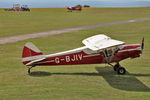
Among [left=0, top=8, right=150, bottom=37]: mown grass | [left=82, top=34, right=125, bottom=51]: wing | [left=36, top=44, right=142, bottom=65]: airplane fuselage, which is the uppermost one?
[left=82, top=34, right=125, bottom=51]: wing

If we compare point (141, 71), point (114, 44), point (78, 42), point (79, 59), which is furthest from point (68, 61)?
point (78, 42)

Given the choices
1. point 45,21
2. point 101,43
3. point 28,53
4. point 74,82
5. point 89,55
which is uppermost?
point 101,43

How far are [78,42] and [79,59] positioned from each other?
13787mm

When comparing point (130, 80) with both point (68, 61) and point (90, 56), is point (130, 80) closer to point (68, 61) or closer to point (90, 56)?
point (90, 56)

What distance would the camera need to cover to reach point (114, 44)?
13930mm

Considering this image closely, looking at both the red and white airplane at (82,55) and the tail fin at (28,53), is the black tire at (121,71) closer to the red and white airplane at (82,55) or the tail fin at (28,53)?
the red and white airplane at (82,55)

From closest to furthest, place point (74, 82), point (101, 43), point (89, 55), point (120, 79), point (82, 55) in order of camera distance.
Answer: point (74, 82)
point (120, 79)
point (101, 43)
point (82, 55)
point (89, 55)

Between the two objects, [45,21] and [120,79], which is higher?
[120,79]

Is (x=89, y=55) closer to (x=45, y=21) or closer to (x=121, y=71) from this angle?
(x=121, y=71)

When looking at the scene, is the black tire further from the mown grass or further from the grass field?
the mown grass

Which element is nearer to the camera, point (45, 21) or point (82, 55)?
point (82, 55)

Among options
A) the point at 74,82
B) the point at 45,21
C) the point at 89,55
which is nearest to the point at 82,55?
the point at 89,55

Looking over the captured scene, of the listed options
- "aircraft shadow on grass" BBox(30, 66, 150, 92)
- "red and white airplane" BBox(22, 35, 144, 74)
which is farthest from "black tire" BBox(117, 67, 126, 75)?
"aircraft shadow on grass" BBox(30, 66, 150, 92)

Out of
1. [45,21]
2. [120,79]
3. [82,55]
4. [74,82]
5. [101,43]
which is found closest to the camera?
[74,82]
